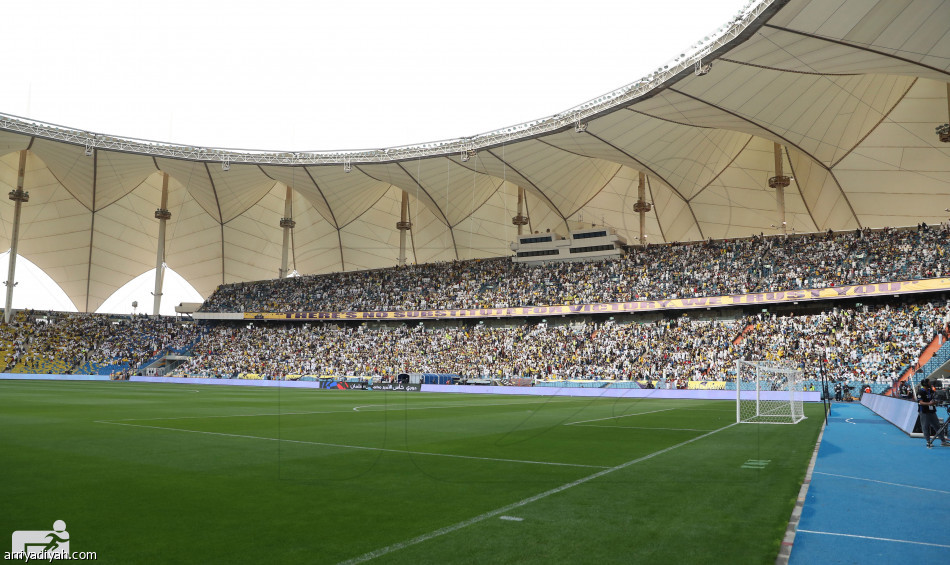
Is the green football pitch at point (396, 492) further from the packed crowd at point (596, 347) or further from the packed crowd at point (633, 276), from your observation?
the packed crowd at point (633, 276)

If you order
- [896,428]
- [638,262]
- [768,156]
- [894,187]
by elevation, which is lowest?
[896,428]

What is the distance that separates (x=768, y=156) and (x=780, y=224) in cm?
595

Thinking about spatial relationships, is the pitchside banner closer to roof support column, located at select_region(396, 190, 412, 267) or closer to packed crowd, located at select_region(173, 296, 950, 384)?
packed crowd, located at select_region(173, 296, 950, 384)

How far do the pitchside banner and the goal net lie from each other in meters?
7.69

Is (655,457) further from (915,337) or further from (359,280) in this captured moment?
(359,280)

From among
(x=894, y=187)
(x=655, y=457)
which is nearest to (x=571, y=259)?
(x=894, y=187)

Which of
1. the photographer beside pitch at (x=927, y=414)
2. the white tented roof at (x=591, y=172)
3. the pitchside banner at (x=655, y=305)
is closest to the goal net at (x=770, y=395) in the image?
the photographer beside pitch at (x=927, y=414)

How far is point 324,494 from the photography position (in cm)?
750

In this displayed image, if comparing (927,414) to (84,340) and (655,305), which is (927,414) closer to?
(655,305)

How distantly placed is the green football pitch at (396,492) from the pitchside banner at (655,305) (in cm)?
2987

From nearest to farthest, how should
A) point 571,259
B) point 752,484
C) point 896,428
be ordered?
1. point 752,484
2. point 896,428
3. point 571,259

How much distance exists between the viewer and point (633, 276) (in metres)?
54.1

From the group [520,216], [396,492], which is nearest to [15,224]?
[520,216]

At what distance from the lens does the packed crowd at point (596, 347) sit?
37.0 m
